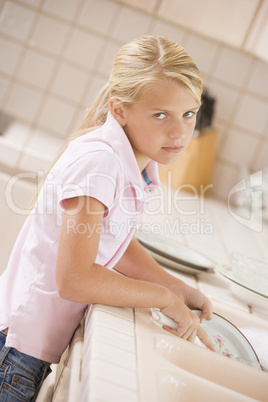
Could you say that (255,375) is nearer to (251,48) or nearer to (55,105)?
(251,48)

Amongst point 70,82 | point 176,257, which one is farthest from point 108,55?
point 176,257

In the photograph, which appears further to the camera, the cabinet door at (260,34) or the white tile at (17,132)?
the white tile at (17,132)

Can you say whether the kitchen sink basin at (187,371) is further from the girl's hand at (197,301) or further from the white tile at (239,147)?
the white tile at (239,147)

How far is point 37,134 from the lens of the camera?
7.92 feet

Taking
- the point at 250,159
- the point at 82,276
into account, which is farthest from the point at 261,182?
the point at 82,276

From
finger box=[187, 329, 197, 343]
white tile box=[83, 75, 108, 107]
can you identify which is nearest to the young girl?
finger box=[187, 329, 197, 343]

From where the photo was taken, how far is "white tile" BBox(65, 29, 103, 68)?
95.7 inches

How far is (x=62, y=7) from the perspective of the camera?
7.89 feet

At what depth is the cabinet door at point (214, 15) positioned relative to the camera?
2.09 metres

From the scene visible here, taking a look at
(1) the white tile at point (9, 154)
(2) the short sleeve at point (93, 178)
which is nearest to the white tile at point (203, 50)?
(1) the white tile at point (9, 154)

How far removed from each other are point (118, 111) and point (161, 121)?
8 cm

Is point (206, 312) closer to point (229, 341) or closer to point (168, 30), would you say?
point (229, 341)

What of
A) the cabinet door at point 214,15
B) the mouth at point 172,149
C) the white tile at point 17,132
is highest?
the cabinet door at point 214,15

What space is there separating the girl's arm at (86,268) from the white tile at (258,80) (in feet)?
6.34
